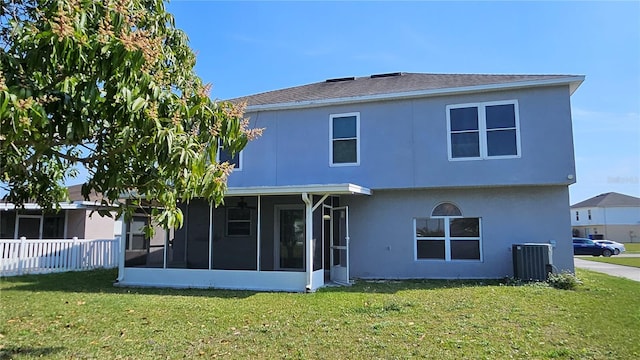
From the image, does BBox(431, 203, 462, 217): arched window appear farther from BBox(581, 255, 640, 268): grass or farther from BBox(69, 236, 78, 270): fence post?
BBox(581, 255, 640, 268): grass

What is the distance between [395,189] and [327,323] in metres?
7.27

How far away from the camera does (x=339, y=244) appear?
14461 millimetres

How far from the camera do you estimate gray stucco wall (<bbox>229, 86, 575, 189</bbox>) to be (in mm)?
12961

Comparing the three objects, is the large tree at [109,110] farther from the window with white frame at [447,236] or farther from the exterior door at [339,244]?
the window with white frame at [447,236]

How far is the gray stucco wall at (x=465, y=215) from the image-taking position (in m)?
13.2

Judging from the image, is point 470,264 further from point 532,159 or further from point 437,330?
point 437,330

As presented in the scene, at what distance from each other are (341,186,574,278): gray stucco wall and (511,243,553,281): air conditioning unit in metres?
0.90

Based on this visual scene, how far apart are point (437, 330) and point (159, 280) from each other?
8.47 m

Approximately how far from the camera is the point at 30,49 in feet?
12.0

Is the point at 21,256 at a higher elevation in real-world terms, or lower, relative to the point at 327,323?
higher

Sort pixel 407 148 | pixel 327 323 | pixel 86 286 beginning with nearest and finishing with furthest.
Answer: pixel 327 323
pixel 86 286
pixel 407 148

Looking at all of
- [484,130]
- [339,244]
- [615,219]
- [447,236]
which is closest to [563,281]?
[447,236]

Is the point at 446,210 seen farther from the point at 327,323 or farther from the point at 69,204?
the point at 69,204

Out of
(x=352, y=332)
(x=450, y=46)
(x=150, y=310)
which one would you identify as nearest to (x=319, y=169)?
(x=450, y=46)
